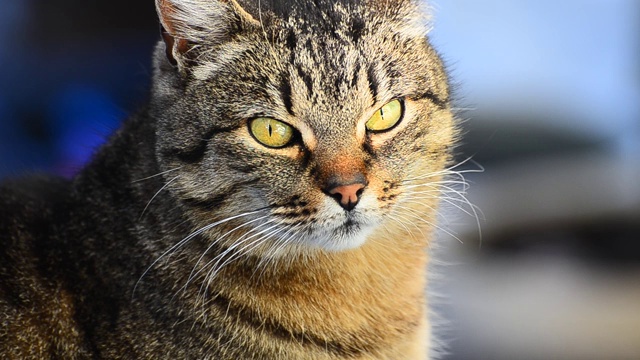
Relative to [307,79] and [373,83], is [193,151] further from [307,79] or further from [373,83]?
[373,83]

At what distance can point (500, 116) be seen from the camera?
4.52 meters

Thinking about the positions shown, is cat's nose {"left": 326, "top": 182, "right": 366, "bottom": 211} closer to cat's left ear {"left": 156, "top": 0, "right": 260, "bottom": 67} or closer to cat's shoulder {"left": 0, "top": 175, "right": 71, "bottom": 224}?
cat's left ear {"left": 156, "top": 0, "right": 260, "bottom": 67}

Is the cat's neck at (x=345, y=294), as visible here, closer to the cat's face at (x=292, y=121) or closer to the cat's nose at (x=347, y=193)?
the cat's face at (x=292, y=121)

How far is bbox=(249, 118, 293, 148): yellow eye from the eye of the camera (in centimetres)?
148

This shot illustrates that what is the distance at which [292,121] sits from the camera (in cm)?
147

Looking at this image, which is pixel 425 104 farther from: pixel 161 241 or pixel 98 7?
pixel 98 7

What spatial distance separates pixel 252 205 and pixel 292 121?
0.62 ft

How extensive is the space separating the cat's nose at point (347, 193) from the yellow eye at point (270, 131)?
0.16 meters

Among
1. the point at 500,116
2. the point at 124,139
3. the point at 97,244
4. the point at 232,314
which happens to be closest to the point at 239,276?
the point at 232,314

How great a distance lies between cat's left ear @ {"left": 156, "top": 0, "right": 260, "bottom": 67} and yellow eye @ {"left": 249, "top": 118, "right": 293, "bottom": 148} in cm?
22

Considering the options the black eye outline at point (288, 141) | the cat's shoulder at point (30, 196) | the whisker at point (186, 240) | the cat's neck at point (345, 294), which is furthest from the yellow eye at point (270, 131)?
the cat's shoulder at point (30, 196)

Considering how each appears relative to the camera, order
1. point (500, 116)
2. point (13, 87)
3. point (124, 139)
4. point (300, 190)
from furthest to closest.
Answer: point (500, 116)
point (13, 87)
point (124, 139)
point (300, 190)

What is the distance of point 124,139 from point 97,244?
0.94ft

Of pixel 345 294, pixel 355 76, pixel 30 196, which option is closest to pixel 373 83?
pixel 355 76
